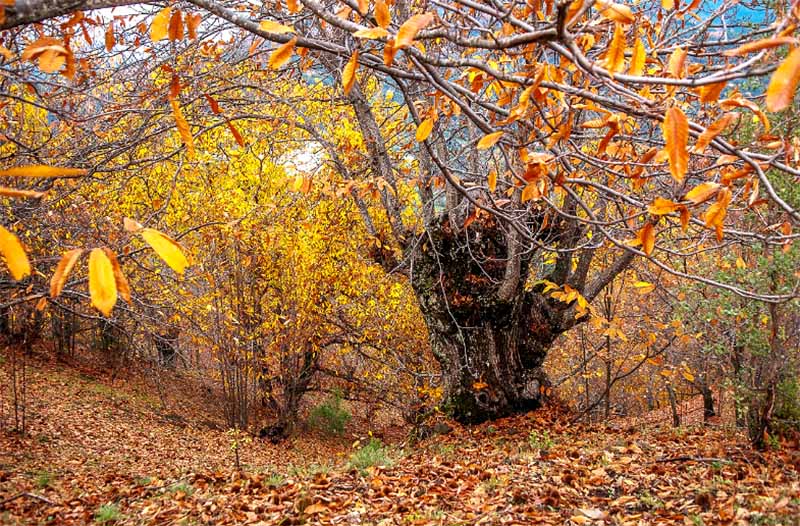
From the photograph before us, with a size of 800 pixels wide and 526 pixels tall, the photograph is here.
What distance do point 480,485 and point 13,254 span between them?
3.08 metres

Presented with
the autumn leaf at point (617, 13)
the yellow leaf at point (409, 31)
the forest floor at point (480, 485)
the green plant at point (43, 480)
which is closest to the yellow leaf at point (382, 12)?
the yellow leaf at point (409, 31)

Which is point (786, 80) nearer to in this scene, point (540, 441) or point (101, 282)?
point (101, 282)

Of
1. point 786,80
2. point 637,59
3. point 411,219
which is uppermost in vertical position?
point 411,219

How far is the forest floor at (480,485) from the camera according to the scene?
9.22 feet

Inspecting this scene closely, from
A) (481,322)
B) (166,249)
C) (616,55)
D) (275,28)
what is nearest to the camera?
(166,249)

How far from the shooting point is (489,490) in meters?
3.34

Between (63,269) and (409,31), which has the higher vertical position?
(409,31)

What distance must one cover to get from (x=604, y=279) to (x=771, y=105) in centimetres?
483

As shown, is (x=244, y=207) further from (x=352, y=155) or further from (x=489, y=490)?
(x=489, y=490)

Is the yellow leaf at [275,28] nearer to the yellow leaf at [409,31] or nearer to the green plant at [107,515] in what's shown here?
the yellow leaf at [409,31]

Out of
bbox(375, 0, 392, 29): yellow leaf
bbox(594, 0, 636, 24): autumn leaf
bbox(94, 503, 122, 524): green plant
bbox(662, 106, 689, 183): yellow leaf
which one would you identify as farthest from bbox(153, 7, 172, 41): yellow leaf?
bbox(94, 503, 122, 524): green plant

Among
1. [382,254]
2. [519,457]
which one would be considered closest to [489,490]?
[519,457]

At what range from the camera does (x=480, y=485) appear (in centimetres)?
347

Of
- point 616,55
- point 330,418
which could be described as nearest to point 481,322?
point 616,55
